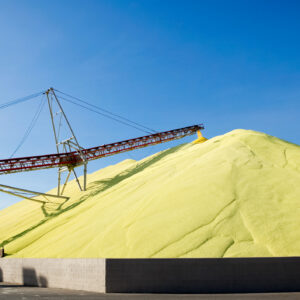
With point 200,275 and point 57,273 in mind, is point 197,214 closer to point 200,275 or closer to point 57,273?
point 200,275

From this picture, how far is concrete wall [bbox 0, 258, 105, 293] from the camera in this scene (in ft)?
38.0

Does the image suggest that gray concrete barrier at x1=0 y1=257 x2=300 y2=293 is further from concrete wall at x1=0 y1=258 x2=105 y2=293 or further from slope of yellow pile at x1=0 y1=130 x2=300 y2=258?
slope of yellow pile at x1=0 y1=130 x2=300 y2=258

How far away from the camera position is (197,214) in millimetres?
15375

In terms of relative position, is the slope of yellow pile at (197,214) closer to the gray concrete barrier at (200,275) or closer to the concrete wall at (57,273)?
the gray concrete barrier at (200,275)

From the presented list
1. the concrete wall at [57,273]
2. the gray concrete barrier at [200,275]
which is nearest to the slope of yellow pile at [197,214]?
the gray concrete barrier at [200,275]

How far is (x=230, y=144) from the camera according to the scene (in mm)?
23797

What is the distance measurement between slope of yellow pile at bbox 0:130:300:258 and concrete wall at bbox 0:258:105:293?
1628 millimetres

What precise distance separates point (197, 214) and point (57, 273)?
6.81m

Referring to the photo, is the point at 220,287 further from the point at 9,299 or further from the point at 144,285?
the point at 9,299

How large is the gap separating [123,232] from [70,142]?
1943cm

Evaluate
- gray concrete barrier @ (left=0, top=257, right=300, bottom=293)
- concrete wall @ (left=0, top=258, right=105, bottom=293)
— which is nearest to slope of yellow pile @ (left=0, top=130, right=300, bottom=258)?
gray concrete barrier @ (left=0, top=257, right=300, bottom=293)

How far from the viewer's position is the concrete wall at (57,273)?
38.0 ft

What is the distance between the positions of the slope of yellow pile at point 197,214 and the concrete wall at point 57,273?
163 cm

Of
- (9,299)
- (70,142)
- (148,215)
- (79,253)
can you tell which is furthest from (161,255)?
(70,142)
